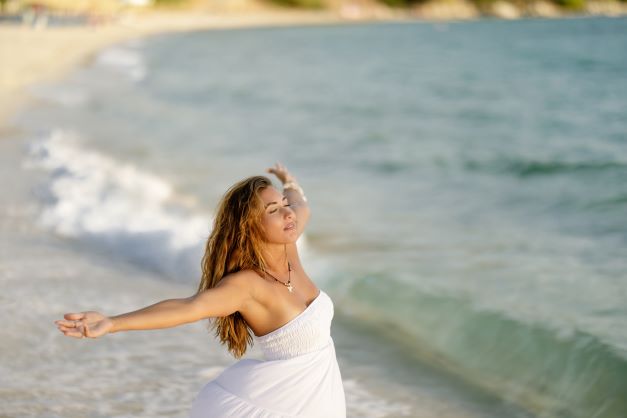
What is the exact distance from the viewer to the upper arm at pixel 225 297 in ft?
9.27

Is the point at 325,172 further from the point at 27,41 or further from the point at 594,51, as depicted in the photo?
the point at 27,41

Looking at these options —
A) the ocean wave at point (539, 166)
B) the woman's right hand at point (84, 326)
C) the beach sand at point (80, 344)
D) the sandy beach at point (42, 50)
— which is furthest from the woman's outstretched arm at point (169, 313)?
the sandy beach at point (42, 50)

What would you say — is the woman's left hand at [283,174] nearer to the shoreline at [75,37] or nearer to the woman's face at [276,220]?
the woman's face at [276,220]

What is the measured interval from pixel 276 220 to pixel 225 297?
0.32 m

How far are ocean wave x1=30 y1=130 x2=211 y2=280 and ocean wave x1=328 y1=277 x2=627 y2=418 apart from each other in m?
1.64

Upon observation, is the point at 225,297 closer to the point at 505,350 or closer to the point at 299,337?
the point at 299,337

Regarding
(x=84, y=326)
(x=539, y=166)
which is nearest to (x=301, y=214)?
(x=84, y=326)

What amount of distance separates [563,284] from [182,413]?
3.62 meters

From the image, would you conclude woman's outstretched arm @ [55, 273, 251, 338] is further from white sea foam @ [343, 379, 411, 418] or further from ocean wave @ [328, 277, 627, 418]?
ocean wave @ [328, 277, 627, 418]

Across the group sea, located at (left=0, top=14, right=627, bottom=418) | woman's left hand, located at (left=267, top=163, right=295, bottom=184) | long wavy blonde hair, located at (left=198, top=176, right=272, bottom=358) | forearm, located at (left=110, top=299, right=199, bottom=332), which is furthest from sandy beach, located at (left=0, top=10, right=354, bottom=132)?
forearm, located at (left=110, top=299, right=199, bottom=332)

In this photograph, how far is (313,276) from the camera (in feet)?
23.8

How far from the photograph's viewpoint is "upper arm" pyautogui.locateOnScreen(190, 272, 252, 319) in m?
2.83

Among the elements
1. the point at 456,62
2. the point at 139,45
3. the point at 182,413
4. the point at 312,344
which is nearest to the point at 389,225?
the point at 182,413

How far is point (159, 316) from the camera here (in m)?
2.75
